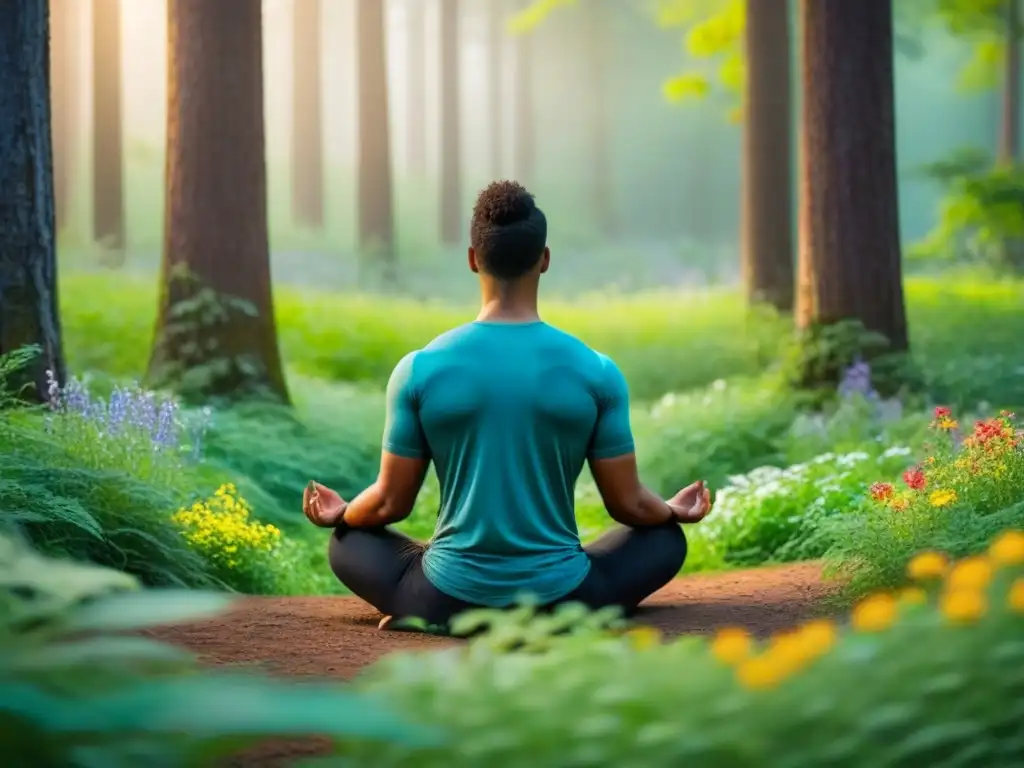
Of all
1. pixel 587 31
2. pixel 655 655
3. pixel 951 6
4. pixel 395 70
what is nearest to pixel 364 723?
pixel 655 655

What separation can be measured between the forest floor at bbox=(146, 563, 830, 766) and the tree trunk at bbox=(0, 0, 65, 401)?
8.57 feet

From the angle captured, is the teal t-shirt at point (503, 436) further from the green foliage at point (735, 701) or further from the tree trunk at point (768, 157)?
Result: the tree trunk at point (768, 157)

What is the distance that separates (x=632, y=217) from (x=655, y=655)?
170 ft

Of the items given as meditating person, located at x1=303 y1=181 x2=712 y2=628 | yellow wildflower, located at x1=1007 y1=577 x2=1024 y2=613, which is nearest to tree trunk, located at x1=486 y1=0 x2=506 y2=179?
meditating person, located at x1=303 y1=181 x2=712 y2=628

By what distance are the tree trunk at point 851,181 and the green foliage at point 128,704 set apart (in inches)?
355

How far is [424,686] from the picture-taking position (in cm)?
290

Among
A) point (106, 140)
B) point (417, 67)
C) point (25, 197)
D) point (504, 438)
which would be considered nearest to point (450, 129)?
point (106, 140)

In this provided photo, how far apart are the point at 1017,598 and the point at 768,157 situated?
1421 centimetres

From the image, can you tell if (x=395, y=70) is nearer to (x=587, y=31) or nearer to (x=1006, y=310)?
(x=587, y=31)

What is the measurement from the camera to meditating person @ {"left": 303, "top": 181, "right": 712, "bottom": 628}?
5137 millimetres

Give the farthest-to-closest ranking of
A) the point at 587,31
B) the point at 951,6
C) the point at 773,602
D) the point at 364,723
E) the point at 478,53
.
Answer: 1. the point at 478,53
2. the point at 587,31
3. the point at 951,6
4. the point at 773,602
5. the point at 364,723

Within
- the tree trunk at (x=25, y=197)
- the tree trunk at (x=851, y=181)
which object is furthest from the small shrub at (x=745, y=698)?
the tree trunk at (x=851, y=181)

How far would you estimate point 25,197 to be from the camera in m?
8.08

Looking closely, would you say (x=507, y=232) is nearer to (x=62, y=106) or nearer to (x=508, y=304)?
(x=508, y=304)
